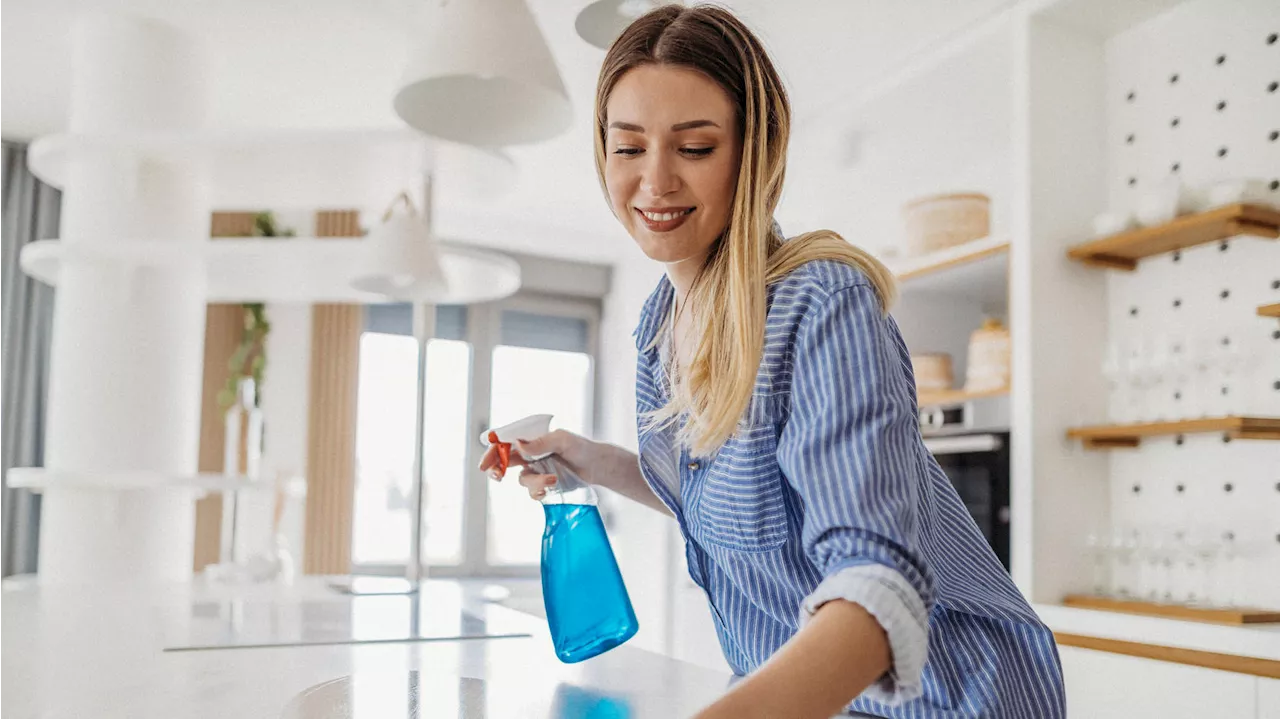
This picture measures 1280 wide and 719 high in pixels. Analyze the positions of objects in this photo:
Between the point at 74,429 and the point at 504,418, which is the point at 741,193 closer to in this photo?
the point at 74,429

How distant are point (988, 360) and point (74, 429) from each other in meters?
2.62

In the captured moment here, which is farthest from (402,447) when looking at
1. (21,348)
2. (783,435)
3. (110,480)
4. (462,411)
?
(783,435)

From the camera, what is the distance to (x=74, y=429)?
108 inches

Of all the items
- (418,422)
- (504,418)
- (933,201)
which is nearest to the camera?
(418,422)

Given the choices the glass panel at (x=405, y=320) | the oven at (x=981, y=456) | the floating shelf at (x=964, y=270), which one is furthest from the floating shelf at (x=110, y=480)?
the glass panel at (x=405, y=320)

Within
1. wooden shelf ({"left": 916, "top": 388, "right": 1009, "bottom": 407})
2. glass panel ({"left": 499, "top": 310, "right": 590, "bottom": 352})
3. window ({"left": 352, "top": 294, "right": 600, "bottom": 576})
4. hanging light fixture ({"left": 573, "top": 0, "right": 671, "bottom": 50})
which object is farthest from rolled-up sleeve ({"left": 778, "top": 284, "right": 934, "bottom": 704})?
glass panel ({"left": 499, "top": 310, "right": 590, "bottom": 352})

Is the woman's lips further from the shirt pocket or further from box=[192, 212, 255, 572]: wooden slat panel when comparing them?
box=[192, 212, 255, 572]: wooden slat panel

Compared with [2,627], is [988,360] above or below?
above

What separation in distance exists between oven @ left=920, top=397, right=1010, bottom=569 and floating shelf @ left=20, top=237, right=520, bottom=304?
142 cm

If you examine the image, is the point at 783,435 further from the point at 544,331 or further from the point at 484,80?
the point at 544,331

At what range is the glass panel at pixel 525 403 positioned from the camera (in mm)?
5785

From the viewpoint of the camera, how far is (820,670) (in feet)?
1.86

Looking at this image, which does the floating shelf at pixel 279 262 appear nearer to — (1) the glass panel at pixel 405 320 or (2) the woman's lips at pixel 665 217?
(2) the woman's lips at pixel 665 217

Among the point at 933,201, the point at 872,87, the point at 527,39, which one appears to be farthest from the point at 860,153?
the point at 527,39
